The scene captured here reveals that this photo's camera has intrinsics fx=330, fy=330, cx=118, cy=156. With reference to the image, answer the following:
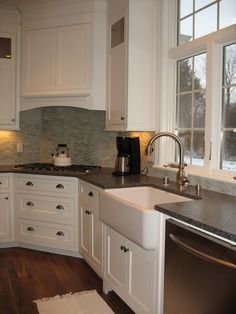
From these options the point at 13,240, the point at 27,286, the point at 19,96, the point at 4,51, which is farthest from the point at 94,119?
the point at 27,286

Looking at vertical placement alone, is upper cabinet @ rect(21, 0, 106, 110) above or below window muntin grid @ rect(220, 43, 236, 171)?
above

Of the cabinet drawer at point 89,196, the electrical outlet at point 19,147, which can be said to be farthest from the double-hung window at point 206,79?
the electrical outlet at point 19,147

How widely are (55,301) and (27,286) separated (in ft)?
1.23

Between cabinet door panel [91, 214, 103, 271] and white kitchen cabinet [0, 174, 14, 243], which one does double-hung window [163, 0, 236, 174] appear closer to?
cabinet door panel [91, 214, 103, 271]

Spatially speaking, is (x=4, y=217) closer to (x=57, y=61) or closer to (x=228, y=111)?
(x=57, y=61)

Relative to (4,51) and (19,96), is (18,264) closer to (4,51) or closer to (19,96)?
(19,96)

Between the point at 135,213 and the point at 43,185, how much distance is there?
176 cm

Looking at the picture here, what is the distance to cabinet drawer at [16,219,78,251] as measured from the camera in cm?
336

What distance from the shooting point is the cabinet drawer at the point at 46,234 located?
3359mm

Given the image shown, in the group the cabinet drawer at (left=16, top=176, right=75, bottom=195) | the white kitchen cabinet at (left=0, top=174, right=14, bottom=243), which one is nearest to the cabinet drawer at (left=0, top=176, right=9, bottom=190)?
the white kitchen cabinet at (left=0, top=174, right=14, bottom=243)

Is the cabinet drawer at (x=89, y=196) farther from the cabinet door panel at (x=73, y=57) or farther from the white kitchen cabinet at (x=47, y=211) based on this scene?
the cabinet door panel at (x=73, y=57)

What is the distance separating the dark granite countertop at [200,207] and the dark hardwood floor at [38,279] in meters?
0.86

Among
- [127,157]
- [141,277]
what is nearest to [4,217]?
[127,157]

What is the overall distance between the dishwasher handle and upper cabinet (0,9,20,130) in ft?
9.12
